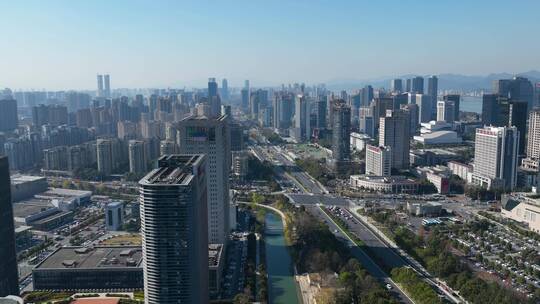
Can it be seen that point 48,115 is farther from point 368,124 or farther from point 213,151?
point 213,151

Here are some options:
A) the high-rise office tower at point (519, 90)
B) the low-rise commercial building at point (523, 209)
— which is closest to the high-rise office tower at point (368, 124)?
the high-rise office tower at point (519, 90)

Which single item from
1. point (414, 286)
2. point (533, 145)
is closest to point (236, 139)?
point (533, 145)

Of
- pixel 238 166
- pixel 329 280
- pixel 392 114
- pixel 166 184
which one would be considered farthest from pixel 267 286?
pixel 392 114

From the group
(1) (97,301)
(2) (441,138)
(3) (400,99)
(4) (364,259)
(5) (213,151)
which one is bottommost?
(4) (364,259)

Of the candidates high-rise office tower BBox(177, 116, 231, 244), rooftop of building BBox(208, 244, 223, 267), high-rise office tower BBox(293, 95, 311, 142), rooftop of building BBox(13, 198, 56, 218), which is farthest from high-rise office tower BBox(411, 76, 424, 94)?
rooftop of building BBox(208, 244, 223, 267)

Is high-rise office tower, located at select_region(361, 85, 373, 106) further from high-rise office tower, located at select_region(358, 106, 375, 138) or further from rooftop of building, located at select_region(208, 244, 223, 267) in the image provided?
rooftop of building, located at select_region(208, 244, 223, 267)

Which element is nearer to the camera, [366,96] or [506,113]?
[506,113]

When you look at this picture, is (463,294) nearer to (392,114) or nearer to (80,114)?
(392,114)
